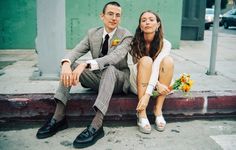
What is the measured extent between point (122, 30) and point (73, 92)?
0.96m

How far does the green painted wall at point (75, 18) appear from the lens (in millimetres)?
6785

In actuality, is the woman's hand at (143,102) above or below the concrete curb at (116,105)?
above

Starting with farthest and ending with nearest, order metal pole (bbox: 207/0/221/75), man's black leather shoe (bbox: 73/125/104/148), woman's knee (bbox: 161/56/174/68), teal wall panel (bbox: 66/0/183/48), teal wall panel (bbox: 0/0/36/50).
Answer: teal wall panel (bbox: 66/0/183/48)
teal wall panel (bbox: 0/0/36/50)
metal pole (bbox: 207/0/221/75)
woman's knee (bbox: 161/56/174/68)
man's black leather shoe (bbox: 73/125/104/148)

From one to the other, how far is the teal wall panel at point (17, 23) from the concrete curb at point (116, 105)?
343 cm

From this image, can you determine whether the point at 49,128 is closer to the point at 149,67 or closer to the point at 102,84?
the point at 102,84

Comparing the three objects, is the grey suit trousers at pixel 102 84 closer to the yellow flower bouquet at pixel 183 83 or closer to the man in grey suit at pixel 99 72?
the man in grey suit at pixel 99 72

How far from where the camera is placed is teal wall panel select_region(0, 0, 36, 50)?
6.75m

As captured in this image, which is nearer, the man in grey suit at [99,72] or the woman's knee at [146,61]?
the man in grey suit at [99,72]

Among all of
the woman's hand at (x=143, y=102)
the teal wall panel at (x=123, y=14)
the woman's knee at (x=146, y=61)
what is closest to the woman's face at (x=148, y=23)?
the woman's knee at (x=146, y=61)

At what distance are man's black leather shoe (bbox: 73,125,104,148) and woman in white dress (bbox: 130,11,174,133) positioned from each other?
53cm

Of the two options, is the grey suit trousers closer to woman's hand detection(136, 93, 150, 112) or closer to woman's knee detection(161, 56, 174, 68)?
woman's hand detection(136, 93, 150, 112)

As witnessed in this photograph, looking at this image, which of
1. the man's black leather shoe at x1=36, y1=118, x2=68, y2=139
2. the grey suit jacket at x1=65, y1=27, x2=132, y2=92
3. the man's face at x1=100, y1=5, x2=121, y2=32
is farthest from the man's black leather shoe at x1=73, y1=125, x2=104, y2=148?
the man's face at x1=100, y1=5, x2=121, y2=32

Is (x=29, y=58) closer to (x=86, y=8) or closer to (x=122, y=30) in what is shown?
(x=86, y=8)

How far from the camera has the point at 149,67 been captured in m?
3.38
